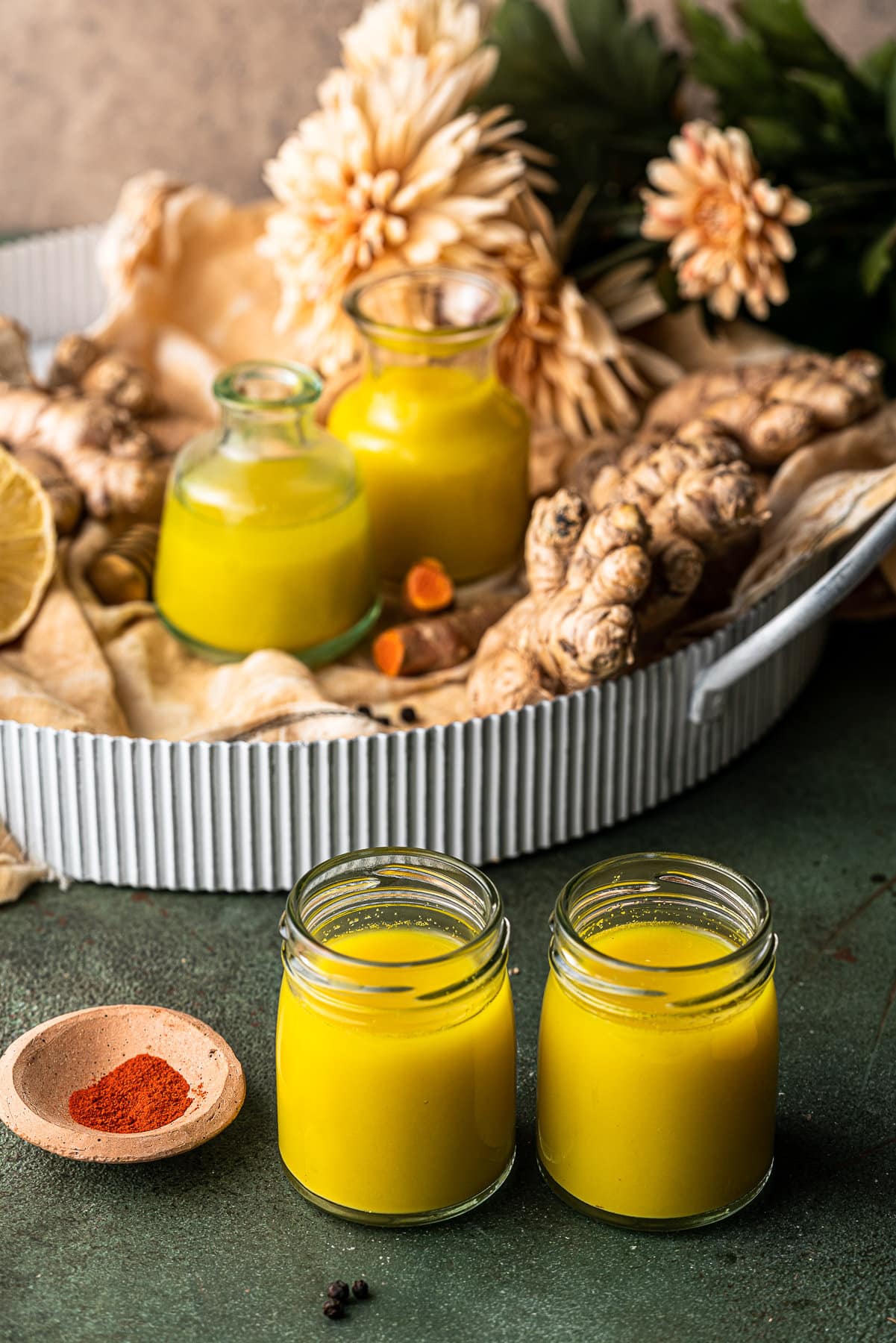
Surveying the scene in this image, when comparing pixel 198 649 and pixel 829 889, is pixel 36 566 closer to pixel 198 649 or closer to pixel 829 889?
pixel 198 649

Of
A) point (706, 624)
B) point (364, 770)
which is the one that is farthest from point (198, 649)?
point (706, 624)

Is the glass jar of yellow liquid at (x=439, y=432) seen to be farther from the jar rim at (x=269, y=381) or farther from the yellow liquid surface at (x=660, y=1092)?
the yellow liquid surface at (x=660, y=1092)

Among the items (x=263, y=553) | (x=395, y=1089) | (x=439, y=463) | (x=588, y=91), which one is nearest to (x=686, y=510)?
(x=439, y=463)

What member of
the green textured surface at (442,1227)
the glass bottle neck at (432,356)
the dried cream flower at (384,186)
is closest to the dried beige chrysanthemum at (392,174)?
the dried cream flower at (384,186)

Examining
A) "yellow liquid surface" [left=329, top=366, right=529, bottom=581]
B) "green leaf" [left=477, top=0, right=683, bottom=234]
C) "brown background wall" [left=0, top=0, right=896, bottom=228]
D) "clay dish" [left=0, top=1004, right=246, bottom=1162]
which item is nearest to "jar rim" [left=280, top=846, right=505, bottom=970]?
"clay dish" [left=0, top=1004, right=246, bottom=1162]

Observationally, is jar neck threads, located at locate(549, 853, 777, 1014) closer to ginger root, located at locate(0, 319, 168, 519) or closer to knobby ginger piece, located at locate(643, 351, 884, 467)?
knobby ginger piece, located at locate(643, 351, 884, 467)
